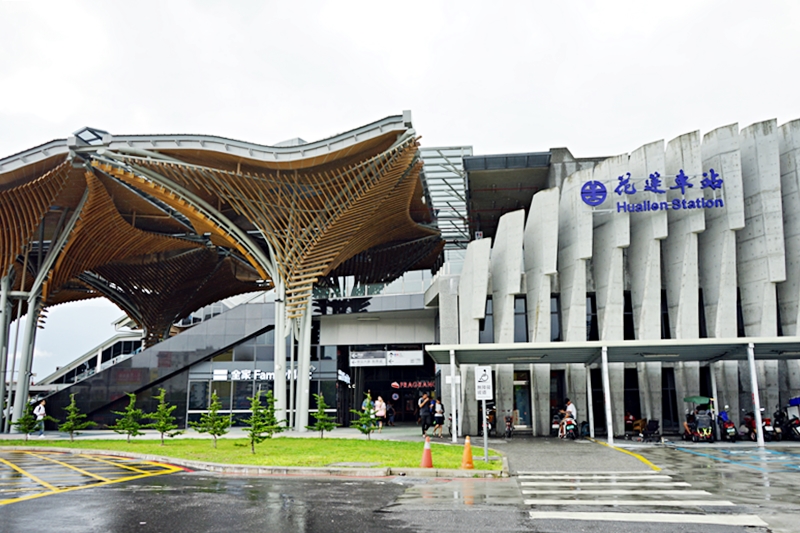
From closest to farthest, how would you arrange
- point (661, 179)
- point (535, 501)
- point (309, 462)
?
point (535, 501) → point (309, 462) → point (661, 179)

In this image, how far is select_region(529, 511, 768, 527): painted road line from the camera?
26.7 feet

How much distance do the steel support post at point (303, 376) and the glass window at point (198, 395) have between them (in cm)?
692

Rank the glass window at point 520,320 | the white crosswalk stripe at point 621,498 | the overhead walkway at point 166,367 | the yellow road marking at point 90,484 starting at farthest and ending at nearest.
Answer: the overhead walkway at point 166,367
the glass window at point 520,320
the yellow road marking at point 90,484
the white crosswalk stripe at point 621,498

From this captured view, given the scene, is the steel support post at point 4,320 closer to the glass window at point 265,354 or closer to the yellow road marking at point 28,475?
the glass window at point 265,354

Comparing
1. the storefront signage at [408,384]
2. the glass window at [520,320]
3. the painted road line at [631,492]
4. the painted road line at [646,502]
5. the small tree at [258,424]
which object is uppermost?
the glass window at [520,320]

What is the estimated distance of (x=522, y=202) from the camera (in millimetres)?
41406

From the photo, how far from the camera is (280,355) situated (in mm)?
28234

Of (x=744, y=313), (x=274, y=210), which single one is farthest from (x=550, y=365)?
(x=274, y=210)

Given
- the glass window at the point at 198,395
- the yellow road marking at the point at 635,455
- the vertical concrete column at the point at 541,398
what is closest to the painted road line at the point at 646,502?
the yellow road marking at the point at 635,455

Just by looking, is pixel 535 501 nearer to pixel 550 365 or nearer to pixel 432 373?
pixel 550 365

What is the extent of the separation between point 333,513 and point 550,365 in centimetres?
1988

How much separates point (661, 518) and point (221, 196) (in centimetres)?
2335

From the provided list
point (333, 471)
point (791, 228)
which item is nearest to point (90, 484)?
point (333, 471)

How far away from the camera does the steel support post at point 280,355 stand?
27.5m
